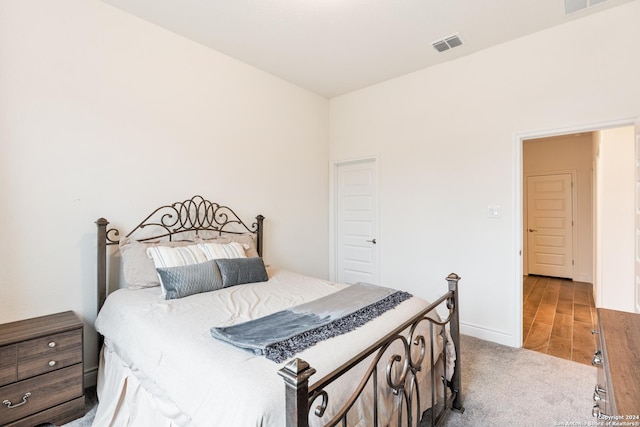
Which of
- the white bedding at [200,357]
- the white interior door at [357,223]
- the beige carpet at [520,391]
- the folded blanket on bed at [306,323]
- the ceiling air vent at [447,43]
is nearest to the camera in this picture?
the white bedding at [200,357]

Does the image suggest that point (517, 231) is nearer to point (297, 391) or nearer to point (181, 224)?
point (297, 391)

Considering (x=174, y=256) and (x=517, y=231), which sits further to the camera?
(x=517, y=231)

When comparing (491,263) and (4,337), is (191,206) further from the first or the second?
(491,263)

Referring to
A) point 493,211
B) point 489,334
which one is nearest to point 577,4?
point 493,211

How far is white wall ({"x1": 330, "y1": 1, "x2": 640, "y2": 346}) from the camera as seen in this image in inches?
104

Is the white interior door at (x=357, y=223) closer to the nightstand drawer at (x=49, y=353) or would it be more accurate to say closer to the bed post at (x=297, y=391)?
the nightstand drawer at (x=49, y=353)

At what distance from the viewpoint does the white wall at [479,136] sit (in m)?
2.64

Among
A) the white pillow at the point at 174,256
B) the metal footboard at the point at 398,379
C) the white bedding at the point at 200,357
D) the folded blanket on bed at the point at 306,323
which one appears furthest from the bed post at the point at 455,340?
the white pillow at the point at 174,256

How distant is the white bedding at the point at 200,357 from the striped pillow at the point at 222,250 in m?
0.36

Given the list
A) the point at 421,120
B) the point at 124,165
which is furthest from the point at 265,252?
the point at 421,120

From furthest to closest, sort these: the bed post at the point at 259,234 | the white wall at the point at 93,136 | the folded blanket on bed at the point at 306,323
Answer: the bed post at the point at 259,234 → the white wall at the point at 93,136 → the folded blanket on bed at the point at 306,323

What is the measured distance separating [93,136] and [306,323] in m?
2.24

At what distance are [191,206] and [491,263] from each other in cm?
310

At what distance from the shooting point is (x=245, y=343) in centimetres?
139
